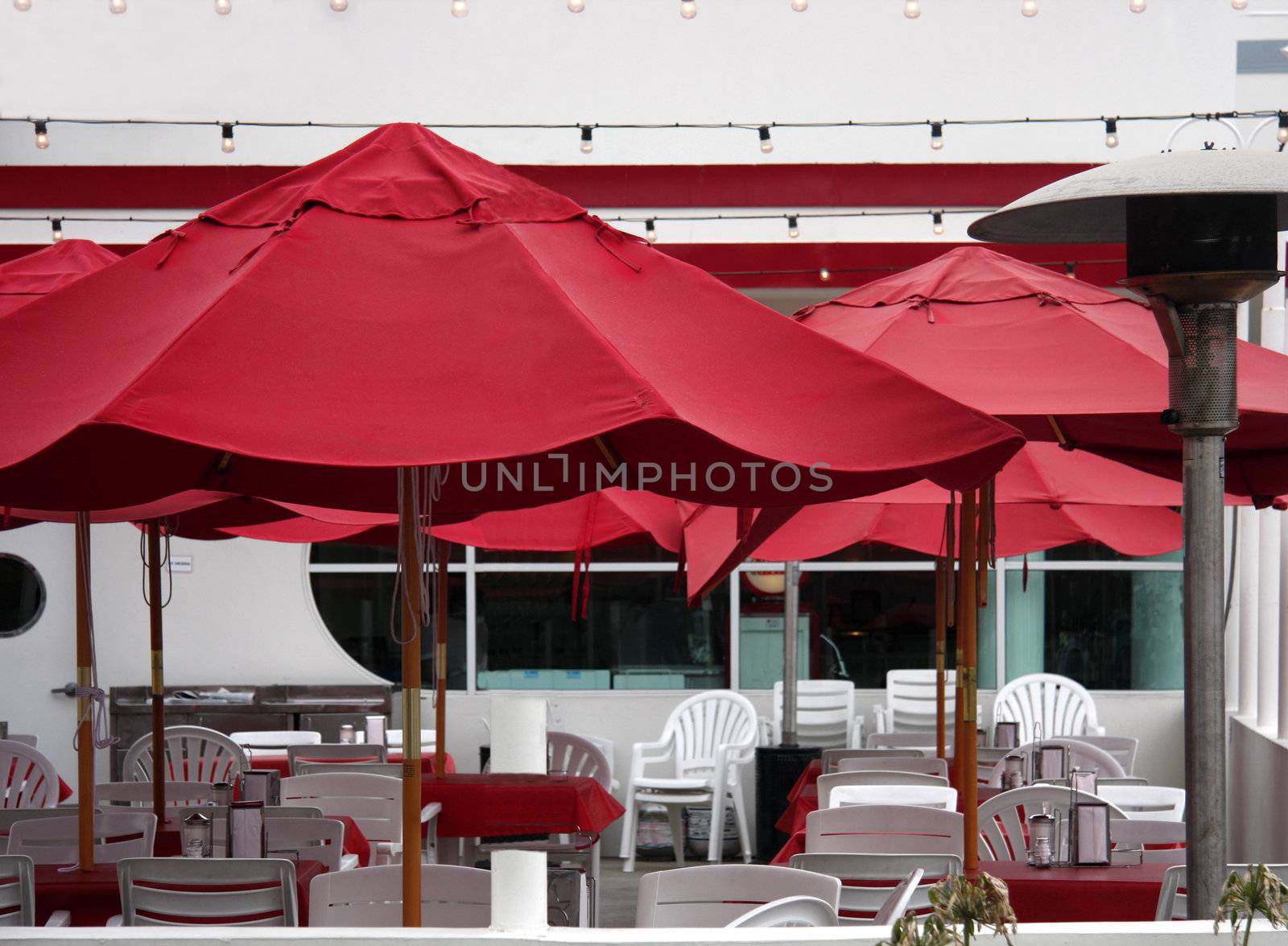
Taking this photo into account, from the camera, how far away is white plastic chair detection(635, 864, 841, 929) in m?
3.55

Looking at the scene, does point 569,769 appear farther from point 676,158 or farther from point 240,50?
point 240,50

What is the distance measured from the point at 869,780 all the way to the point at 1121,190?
12.7 feet

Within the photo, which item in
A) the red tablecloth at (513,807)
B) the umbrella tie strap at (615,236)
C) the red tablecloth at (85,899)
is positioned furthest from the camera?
the red tablecloth at (513,807)

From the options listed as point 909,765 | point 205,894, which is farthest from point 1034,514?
point 205,894

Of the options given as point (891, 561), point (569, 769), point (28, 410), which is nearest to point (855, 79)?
point (891, 561)

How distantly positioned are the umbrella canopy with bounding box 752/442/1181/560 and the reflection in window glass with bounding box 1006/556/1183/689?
2.63 meters

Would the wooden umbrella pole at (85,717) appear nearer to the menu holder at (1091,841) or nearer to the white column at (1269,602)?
the menu holder at (1091,841)

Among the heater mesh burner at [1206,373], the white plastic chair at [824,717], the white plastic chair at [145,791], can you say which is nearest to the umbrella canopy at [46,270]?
the white plastic chair at [145,791]

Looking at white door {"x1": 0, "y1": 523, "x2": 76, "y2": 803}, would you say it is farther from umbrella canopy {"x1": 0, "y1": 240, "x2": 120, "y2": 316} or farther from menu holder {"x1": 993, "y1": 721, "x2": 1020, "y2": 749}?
menu holder {"x1": 993, "y1": 721, "x2": 1020, "y2": 749}

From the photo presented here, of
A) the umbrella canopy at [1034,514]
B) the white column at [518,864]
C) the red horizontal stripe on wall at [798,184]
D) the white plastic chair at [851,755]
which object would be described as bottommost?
the white plastic chair at [851,755]

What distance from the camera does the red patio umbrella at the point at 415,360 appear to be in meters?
2.62

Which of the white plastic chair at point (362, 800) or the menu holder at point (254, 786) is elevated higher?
the menu holder at point (254, 786)

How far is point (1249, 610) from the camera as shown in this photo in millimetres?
8727

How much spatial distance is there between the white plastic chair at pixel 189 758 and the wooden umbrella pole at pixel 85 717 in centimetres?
230
